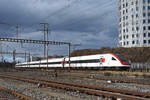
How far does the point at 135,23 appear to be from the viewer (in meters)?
79.3

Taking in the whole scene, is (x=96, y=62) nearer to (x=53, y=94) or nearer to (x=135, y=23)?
(x=53, y=94)

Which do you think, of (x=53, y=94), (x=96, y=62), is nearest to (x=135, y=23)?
(x=96, y=62)

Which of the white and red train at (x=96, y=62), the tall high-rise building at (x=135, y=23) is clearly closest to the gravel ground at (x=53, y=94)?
the white and red train at (x=96, y=62)

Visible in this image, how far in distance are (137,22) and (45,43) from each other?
46.7 metres

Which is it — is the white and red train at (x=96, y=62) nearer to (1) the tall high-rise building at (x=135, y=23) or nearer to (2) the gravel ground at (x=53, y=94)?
(2) the gravel ground at (x=53, y=94)

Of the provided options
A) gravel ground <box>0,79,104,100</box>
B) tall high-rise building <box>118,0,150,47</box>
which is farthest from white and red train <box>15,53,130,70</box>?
tall high-rise building <box>118,0,150,47</box>

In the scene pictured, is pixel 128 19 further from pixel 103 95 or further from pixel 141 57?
pixel 103 95

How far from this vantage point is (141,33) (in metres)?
77.2

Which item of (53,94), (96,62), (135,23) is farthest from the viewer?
(135,23)

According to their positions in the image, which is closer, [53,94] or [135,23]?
[53,94]

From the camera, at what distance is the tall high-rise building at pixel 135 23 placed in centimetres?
7669

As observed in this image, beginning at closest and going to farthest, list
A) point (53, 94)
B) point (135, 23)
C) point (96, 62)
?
1. point (53, 94)
2. point (96, 62)
3. point (135, 23)

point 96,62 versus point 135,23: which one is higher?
point 135,23

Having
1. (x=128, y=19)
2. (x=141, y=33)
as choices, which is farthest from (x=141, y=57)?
(x=128, y=19)
